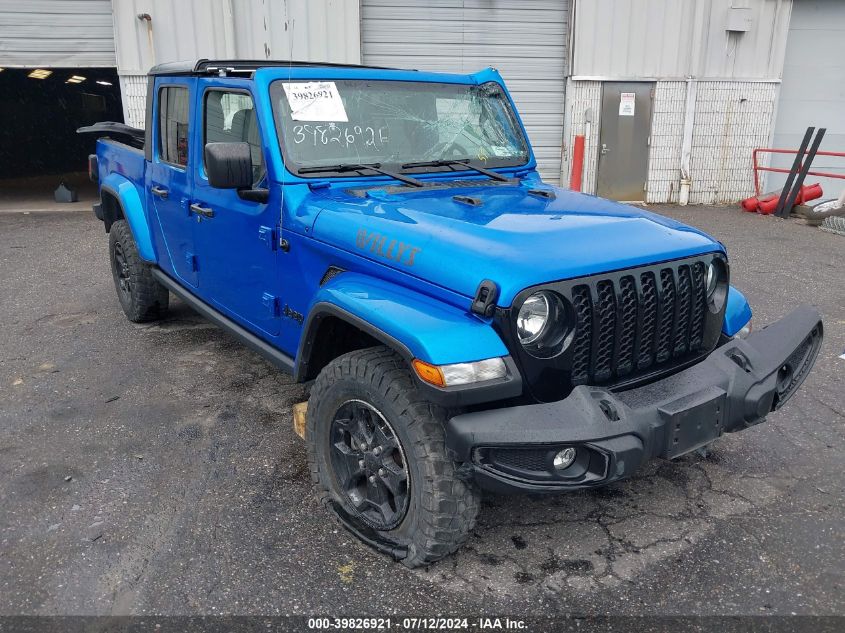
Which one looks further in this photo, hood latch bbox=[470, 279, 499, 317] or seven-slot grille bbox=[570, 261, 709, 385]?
seven-slot grille bbox=[570, 261, 709, 385]

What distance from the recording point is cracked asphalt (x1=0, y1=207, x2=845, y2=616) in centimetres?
261

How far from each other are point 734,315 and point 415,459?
174 centimetres

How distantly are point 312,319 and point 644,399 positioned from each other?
1379 mm

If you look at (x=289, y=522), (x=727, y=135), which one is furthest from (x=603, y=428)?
(x=727, y=135)

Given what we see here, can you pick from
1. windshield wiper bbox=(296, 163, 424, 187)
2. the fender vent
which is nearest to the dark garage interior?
windshield wiper bbox=(296, 163, 424, 187)

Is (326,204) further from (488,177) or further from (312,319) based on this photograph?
(488,177)

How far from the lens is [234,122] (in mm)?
3672

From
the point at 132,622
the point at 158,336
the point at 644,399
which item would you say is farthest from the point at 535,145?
the point at 132,622

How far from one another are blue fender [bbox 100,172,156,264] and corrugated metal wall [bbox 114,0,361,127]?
644cm

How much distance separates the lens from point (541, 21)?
11695 millimetres

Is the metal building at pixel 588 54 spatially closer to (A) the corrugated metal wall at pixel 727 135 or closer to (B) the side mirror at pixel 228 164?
(A) the corrugated metal wall at pixel 727 135

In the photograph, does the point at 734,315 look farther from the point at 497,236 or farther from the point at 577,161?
the point at 577,161

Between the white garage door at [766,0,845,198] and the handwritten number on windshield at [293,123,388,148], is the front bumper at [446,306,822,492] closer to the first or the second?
the handwritten number on windshield at [293,123,388,148]

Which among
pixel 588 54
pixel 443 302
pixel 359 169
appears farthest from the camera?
pixel 588 54
